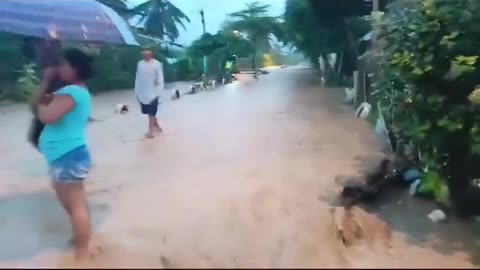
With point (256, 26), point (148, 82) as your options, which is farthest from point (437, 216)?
point (256, 26)

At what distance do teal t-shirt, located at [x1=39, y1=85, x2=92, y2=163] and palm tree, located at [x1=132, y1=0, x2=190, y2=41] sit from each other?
21.0m

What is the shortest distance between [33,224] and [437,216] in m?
3.10

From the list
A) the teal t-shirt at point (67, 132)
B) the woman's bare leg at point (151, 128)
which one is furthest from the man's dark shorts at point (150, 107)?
the teal t-shirt at point (67, 132)

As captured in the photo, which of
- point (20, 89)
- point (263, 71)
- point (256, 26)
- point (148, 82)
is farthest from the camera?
point (263, 71)

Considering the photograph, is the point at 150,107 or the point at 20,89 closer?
the point at 150,107

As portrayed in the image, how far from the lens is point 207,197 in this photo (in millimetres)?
5461

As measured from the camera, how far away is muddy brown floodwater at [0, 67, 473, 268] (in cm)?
261

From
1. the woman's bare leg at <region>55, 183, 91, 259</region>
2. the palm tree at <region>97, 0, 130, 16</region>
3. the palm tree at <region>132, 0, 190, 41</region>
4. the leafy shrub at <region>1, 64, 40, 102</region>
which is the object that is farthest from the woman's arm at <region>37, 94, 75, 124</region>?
the palm tree at <region>132, 0, 190, 41</region>

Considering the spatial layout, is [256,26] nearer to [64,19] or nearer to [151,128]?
[151,128]

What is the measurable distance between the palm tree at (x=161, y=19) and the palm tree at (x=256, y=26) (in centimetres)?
304

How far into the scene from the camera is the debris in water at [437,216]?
194 inches

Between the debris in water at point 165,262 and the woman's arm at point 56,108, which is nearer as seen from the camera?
the debris in water at point 165,262

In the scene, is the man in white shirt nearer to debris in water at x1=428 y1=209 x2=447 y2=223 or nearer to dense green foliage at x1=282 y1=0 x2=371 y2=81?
debris in water at x1=428 y1=209 x2=447 y2=223

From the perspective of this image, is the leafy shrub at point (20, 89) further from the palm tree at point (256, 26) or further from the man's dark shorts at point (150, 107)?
the palm tree at point (256, 26)
